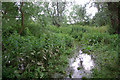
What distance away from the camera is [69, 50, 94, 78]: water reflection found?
2.61 meters

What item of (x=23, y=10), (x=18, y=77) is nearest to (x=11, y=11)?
(x=23, y=10)

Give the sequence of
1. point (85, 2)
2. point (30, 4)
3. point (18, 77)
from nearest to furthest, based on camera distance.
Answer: point (18, 77) < point (30, 4) < point (85, 2)

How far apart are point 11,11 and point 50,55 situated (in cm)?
215

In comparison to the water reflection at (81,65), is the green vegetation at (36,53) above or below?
above

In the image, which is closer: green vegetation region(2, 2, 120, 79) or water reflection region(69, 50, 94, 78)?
green vegetation region(2, 2, 120, 79)

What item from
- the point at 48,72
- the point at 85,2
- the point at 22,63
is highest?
the point at 85,2

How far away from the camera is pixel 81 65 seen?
3084mm

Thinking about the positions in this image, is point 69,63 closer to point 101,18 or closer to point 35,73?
point 35,73

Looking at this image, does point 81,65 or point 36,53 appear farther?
point 81,65

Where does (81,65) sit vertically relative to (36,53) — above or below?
below

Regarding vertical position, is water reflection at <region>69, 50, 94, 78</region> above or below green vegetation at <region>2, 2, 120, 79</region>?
below

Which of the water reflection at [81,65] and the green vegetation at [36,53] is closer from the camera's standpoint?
the green vegetation at [36,53]

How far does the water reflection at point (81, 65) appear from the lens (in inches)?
103

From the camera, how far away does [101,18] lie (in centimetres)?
350
